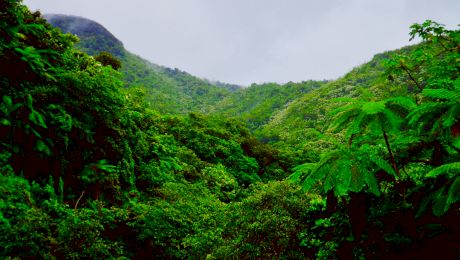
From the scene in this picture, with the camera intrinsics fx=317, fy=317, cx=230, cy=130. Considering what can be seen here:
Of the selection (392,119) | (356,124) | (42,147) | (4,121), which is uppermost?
(392,119)

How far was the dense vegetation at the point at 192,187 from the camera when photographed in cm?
419

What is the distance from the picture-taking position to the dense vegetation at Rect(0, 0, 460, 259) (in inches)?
165

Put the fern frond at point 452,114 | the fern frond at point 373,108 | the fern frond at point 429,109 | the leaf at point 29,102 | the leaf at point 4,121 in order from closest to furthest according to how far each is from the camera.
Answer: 1. the fern frond at point 452,114
2. the fern frond at point 429,109
3. the fern frond at point 373,108
4. the leaf at point 4,121
5. the leaf at point 29,102

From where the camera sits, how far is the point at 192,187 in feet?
39.3

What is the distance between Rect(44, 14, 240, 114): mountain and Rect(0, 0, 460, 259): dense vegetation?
55981mm

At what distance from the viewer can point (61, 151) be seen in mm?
8211

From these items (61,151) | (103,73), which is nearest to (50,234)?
(61,151)

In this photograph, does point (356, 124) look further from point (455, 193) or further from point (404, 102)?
point (455, 193)

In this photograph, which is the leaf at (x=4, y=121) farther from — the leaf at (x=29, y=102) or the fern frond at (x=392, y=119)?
the fern frond at (x=392, y=119)

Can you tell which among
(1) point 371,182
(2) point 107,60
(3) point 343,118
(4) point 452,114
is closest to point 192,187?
(3) point 343,118

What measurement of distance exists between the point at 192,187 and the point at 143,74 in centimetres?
7152

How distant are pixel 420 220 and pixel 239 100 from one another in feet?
257

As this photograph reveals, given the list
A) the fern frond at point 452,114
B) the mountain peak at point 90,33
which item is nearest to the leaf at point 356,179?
the fern frond at point 452,114

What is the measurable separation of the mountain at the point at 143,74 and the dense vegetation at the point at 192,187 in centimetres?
5598
